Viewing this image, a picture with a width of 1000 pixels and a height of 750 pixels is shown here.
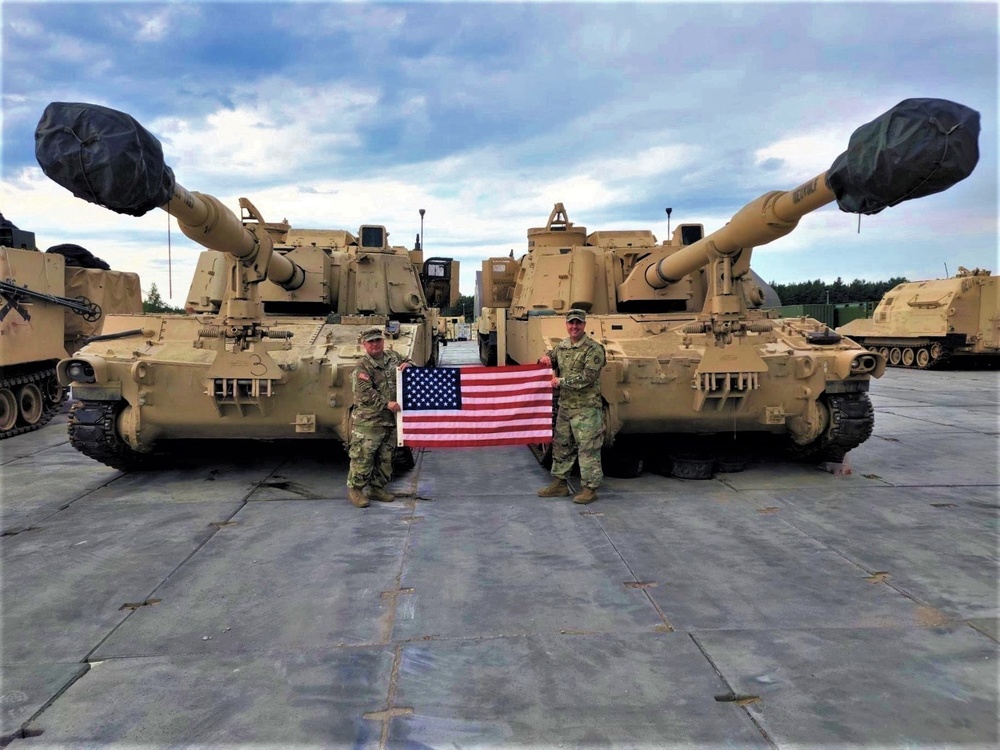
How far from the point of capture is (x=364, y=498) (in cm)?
642

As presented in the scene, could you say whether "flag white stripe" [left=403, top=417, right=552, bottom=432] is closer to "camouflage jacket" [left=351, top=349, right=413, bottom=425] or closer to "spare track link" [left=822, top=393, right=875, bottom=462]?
"camouflage jacket" [left=351, top=349, right=413, bottom=425]

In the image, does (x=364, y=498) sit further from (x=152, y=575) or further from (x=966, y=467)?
(x=966, y=467)

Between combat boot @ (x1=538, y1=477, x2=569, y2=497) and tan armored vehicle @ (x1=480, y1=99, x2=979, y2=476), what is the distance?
0.71m

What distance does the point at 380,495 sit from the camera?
657 cm

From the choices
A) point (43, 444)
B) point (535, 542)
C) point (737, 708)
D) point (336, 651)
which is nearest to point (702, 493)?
point (535, 542)

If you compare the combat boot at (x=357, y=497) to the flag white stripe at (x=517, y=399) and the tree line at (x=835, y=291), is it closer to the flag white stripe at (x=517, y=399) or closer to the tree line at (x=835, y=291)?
the flag white stripe at (x=517, y=399)

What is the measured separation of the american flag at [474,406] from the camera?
675cm

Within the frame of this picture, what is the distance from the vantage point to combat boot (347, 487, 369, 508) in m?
6.36

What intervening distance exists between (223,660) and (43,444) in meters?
8.22

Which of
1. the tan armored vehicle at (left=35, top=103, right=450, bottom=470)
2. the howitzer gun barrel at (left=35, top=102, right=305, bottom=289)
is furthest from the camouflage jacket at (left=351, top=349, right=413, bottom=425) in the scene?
the howitzer gun barrel at (left=35, top=102, right=305, bottom=289)

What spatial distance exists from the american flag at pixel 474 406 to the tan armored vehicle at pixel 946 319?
1735 cm

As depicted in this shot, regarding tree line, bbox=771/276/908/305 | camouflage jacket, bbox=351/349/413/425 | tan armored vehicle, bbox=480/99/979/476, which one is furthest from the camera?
tree line, bbox=771/276/908/305

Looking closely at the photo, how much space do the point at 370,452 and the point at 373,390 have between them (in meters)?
0.58

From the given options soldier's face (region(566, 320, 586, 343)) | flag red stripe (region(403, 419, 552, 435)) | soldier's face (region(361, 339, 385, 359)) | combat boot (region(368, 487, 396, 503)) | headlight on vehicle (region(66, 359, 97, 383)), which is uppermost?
soldier's face (region(566, 320, 586, 343))
